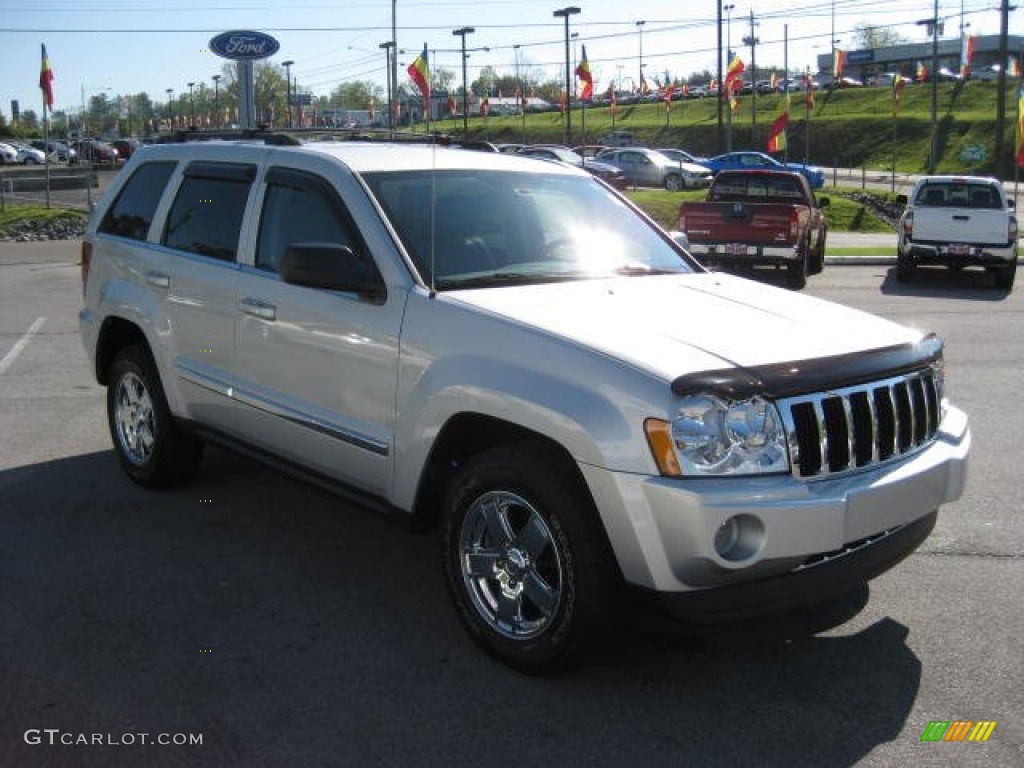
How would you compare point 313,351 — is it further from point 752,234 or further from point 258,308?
point 752,234

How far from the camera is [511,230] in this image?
4.79m

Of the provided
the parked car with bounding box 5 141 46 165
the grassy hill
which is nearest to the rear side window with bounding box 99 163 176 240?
the grassy hill

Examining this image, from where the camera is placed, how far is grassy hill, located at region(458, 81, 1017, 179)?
6116 cm

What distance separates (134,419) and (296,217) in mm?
1934

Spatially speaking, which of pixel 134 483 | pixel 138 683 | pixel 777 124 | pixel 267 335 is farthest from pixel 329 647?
pixel 777 124

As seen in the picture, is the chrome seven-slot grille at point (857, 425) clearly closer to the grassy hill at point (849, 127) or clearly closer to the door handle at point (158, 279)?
the door handle at point (158, 279)

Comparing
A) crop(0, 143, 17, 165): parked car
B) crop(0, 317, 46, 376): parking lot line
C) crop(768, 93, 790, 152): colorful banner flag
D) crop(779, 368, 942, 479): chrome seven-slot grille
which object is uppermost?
crop(0, 143, 17, 165): parked car

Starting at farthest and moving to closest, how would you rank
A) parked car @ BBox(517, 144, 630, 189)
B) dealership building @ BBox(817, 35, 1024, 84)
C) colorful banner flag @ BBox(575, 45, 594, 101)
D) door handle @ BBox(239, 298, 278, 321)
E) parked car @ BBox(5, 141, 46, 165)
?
dealership building @ BBox(817, 35, 1024, 84) < parked car @ BBox(5, 141, 46, 165) < colorful banner flag @ BBox(575, 45, 594, 101) < parked car @ BBox(517, 144, 630, 189) < door handle @ BBox(239, 298, 278, 321)

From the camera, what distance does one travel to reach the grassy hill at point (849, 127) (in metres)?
61.2

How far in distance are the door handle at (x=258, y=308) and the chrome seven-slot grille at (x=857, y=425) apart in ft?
7.96

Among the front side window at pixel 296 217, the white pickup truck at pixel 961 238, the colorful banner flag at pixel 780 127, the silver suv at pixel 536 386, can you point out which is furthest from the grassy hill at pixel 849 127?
the front side window at pixel 296 217

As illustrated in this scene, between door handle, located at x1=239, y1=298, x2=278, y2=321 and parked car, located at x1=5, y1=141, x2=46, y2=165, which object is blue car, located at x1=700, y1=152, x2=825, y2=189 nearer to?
door handle, located at x1=239, y1=298, x2=278, y2=321

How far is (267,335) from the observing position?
4910 millimetres

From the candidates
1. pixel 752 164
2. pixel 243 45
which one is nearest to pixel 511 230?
pixel 243 45
